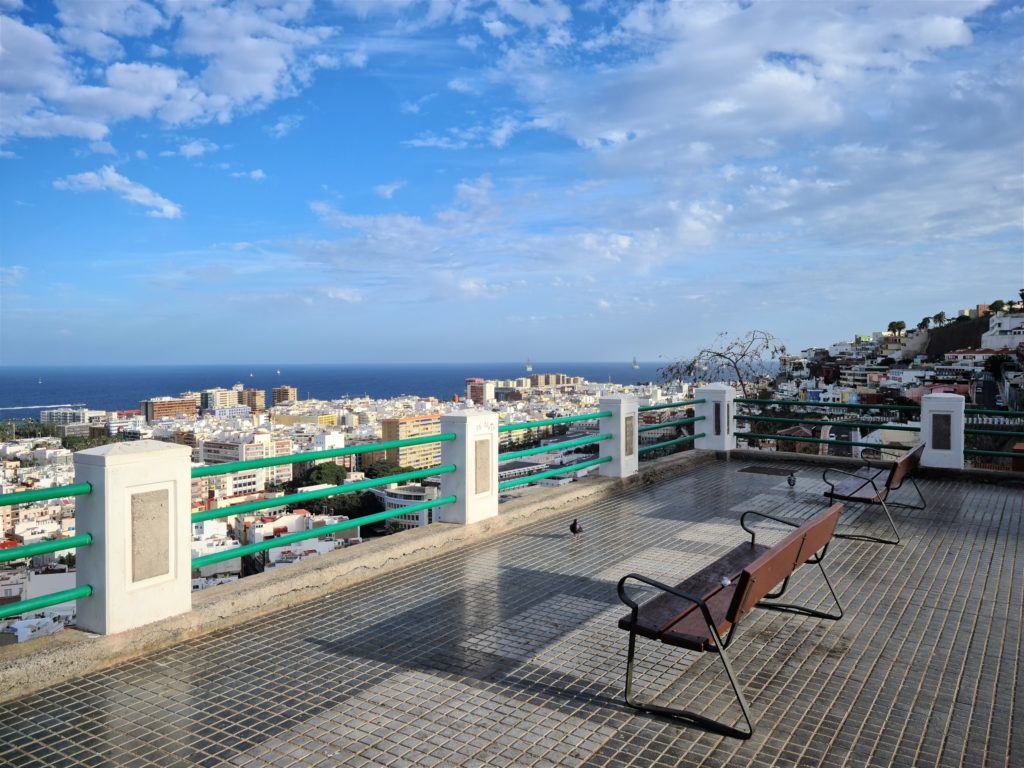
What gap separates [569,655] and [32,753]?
2.75m

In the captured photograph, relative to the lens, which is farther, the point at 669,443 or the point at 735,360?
the point at 735,360

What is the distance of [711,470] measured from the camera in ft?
37.0

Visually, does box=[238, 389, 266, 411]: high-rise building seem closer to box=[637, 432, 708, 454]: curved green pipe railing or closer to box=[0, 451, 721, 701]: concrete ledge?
box=[637, 432, 708, 454]: curved green pipe railing

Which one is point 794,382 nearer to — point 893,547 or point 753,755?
point 893,547

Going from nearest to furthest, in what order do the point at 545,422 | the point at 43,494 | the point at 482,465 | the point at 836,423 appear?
1. the point at 43,494
2. the point at 482,465
3. the point at 545,422
4. the point at 836,423

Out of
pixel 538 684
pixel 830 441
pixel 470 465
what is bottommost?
pixel 538 684

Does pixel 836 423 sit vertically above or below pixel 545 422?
below

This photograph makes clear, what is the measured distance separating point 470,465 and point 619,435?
3.26 meters

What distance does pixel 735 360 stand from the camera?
635 inches

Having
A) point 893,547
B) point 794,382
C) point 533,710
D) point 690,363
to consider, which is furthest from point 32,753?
point 794,382

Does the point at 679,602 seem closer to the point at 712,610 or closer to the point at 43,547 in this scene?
the point at 712,610

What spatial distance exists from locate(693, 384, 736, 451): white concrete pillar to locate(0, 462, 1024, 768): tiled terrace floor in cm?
612

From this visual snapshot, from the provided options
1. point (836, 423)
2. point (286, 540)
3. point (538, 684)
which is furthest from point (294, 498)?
point (836, 423)

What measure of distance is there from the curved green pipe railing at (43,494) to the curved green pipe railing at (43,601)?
1.78ft
